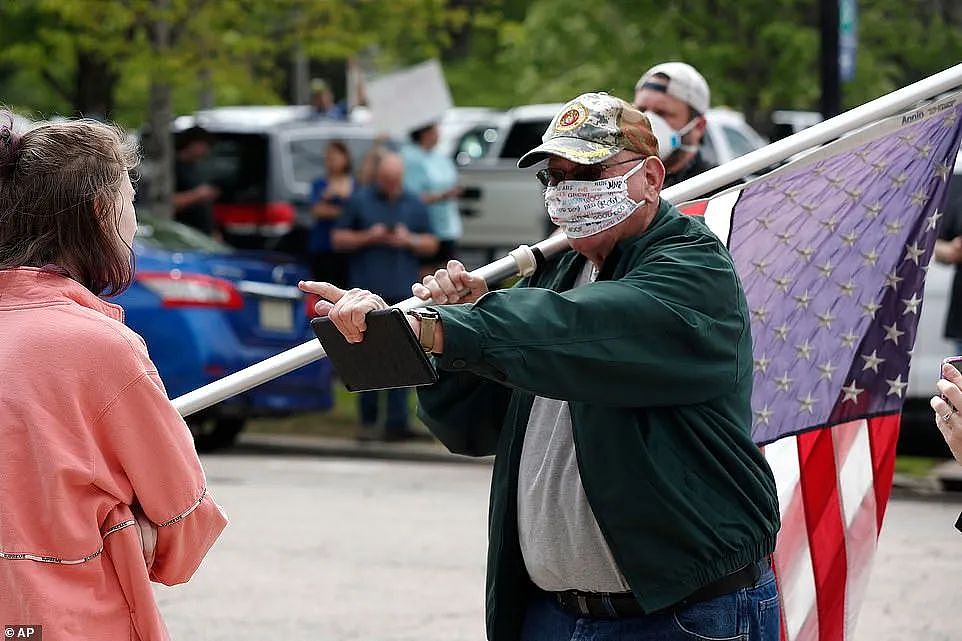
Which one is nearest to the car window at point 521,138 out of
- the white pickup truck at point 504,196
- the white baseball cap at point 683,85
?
the white pickup truck at point 504,196

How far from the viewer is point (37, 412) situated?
276cm

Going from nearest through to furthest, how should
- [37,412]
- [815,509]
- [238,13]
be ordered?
[37,412]
[815,509]
[238,13]

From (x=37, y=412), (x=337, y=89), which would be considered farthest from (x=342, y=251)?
(x=337, y=89)

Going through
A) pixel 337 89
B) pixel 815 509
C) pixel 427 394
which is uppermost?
pixel 427 394

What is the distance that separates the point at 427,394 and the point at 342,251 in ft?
29.9

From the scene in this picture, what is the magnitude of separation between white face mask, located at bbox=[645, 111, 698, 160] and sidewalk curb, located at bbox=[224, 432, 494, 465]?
578 centimetres

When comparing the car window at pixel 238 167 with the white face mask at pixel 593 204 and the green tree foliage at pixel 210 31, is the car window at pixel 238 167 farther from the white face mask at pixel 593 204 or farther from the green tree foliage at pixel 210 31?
the white face mask at pixel 593 204

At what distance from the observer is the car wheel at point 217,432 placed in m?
12.1

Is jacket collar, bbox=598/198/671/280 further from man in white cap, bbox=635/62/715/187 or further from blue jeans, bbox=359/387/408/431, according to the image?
blue jeans, bbox=359/387/408/431

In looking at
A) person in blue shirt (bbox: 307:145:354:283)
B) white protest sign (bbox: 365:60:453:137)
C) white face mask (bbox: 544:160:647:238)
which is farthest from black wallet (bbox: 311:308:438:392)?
white protest sign (bbox: 365:60:453:137)

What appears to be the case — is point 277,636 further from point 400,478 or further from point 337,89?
point 337,89

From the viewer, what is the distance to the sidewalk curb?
1183 cm

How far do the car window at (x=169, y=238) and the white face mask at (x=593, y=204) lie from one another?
823cm

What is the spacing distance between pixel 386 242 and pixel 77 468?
31.8ft
